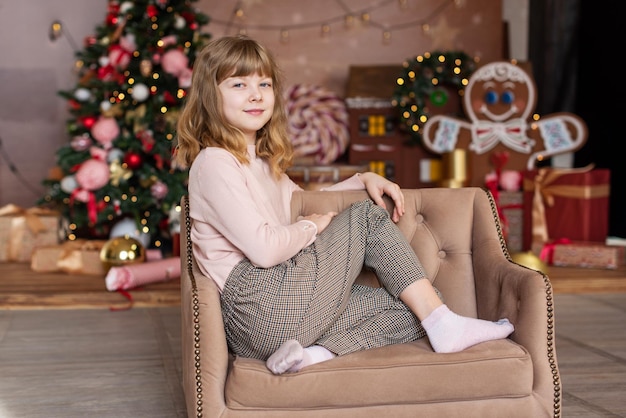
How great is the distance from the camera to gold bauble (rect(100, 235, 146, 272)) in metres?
4.57

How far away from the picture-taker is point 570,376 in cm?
302

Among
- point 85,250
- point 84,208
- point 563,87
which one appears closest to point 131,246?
point 85,250

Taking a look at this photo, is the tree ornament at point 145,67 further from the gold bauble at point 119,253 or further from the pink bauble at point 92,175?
the gold bauble at point 119,253

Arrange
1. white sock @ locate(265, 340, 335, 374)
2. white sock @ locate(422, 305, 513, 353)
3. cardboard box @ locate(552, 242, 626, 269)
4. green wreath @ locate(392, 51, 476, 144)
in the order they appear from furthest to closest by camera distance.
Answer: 1. green wreath @ locate(392, 51, 476, 144)
2. cardboard box @ locate(552, 242, 626, 269)
3. white sock @ locate(422, 305, 513, 353)
4. white sock @ locate(265, 340, 335, 374)

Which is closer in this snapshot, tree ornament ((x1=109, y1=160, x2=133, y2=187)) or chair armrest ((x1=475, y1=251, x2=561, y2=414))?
chair armrest ((x1=475, y1=251, x2=561, y2=414))

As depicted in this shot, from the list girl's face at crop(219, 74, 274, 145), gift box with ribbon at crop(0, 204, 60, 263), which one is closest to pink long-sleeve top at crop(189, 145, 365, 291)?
girl's face at crop(219, 74, 274, 145)

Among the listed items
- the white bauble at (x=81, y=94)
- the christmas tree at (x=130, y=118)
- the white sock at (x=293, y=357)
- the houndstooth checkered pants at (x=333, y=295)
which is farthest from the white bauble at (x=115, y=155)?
the white sock at (x=293, y=357)

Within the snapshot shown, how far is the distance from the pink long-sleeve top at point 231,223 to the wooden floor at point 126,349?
0.65 metres

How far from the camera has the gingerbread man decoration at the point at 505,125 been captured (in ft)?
18.7

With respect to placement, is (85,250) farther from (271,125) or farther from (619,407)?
(619,407)

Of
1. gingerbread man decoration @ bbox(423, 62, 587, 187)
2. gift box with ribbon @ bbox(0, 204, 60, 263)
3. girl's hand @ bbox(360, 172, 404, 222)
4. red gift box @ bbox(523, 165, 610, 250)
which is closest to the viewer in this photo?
girl's hand @ bbox(360, 172, 404, 222)

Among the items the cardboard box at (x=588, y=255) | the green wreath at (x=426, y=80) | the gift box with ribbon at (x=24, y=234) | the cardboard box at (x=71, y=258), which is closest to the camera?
the cardboard box at (x=71, y=258)

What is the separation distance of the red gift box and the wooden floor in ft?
1.42

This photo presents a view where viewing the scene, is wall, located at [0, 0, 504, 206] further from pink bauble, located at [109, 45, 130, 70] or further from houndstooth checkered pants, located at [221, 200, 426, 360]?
houndstooth checkered pants, located at [221, 200, 426, 360]
